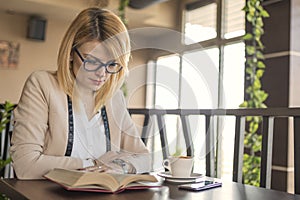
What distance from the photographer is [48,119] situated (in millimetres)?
1352

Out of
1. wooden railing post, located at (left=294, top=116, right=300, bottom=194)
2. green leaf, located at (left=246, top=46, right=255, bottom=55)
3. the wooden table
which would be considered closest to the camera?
the wooden table

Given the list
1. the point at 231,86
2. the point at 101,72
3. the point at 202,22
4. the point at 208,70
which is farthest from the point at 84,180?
the point at 202,22

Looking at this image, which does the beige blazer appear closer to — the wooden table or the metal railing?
the wooden table

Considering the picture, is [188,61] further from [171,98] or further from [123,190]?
[123,190]

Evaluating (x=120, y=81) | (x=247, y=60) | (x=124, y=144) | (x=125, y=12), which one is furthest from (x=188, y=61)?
(x=125, y=12)

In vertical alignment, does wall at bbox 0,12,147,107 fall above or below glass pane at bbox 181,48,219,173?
above

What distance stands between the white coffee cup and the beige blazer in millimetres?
168

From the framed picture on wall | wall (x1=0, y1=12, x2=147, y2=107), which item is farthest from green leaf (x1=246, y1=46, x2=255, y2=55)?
the framed picture on wall

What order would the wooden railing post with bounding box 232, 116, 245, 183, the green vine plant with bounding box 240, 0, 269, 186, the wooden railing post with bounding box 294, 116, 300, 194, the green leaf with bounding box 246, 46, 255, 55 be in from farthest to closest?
the green leaf with bounding box 246, 46, 255, 55
the green vine plant with bounding box 240, 0, 269, 186
the wooden railing post with bounding box 232, 116, 245, 183
the wooden railing post with bounding box 294, 116, 300, 194

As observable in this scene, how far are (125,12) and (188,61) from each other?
3589 millimetres

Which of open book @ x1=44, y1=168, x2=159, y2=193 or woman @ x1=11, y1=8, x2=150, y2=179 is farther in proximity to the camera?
woman @ x1=11, y1=8, x2=150, y2=179

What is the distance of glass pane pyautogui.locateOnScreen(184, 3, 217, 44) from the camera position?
4.71 m

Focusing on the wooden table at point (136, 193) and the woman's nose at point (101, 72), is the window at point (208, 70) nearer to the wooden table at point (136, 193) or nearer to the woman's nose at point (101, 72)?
the woman's nose at point (101, 72)

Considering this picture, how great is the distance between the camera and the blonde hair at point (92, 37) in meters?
1.36
